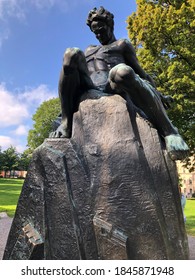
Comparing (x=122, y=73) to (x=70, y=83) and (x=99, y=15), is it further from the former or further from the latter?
(x=99, y=15)

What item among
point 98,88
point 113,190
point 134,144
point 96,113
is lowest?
point 113,190

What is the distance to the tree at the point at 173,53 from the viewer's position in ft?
52.1

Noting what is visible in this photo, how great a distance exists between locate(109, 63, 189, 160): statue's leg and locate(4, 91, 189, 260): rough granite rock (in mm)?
96

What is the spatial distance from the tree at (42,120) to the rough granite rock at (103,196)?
129 ft

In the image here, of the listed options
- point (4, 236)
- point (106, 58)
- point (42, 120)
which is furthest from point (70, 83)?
point (42, 120)

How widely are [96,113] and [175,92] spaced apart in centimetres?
1346

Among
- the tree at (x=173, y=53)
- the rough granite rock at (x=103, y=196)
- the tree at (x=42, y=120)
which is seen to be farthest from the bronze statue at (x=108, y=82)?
the tree at (x=42, y=120)

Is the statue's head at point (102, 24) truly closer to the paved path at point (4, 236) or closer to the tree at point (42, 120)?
the paved path at point (4, 236)

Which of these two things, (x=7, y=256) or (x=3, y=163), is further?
(x=3, y=163)

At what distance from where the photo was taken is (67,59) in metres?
3.34

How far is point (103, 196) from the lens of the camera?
3.09 m

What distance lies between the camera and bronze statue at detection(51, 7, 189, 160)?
10.9ft
